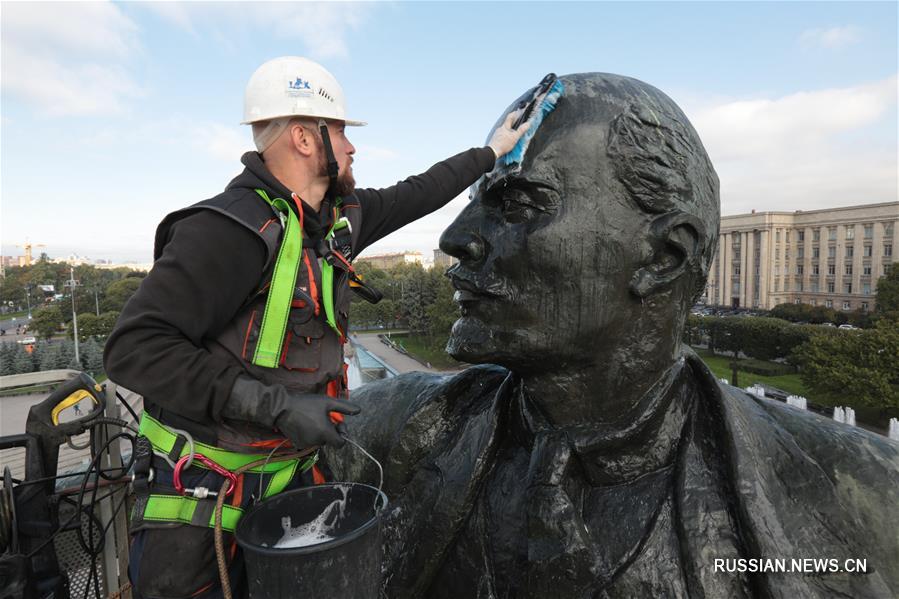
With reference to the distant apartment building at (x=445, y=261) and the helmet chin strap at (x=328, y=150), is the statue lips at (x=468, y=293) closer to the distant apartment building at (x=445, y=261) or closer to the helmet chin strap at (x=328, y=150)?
the distant apartment building at (x=445, y=261)

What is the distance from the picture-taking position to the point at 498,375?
292cm

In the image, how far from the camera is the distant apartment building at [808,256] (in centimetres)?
5853

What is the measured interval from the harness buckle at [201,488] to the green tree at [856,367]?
2710 cm

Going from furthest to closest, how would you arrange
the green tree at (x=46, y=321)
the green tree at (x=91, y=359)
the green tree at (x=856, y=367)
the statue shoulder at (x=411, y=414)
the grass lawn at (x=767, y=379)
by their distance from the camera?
the green tree at (x=46, y=321), the green tree at (x=91, y=359), the grass lawn at (x=767, y=379), the green tree at (x=856, y=367), the statue shoulder at (x=411, y=414)

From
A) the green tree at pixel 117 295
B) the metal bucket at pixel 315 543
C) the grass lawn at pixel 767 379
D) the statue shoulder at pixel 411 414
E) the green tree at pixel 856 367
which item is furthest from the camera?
the green tree at pixel 117 295

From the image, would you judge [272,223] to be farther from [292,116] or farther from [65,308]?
[65,308]

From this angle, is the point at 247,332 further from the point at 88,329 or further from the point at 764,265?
the point at 764,265

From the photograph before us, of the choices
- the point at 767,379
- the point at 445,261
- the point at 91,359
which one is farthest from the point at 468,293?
the point at 445,261

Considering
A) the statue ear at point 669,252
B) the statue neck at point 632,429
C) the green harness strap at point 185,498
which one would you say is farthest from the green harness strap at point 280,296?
the statue ear at point 669,252

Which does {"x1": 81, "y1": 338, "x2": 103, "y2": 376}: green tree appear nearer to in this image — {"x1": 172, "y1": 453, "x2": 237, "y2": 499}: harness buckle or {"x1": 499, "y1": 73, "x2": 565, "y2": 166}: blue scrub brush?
{"x1": 172, "y1": 453, "x2": 237, "y2": 499}: harness buckle

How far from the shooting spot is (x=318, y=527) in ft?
7.45

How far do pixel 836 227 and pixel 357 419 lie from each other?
73018mm

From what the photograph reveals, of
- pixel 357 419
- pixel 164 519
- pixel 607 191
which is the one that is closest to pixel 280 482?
pixel 164 519

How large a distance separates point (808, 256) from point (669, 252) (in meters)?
74.9
